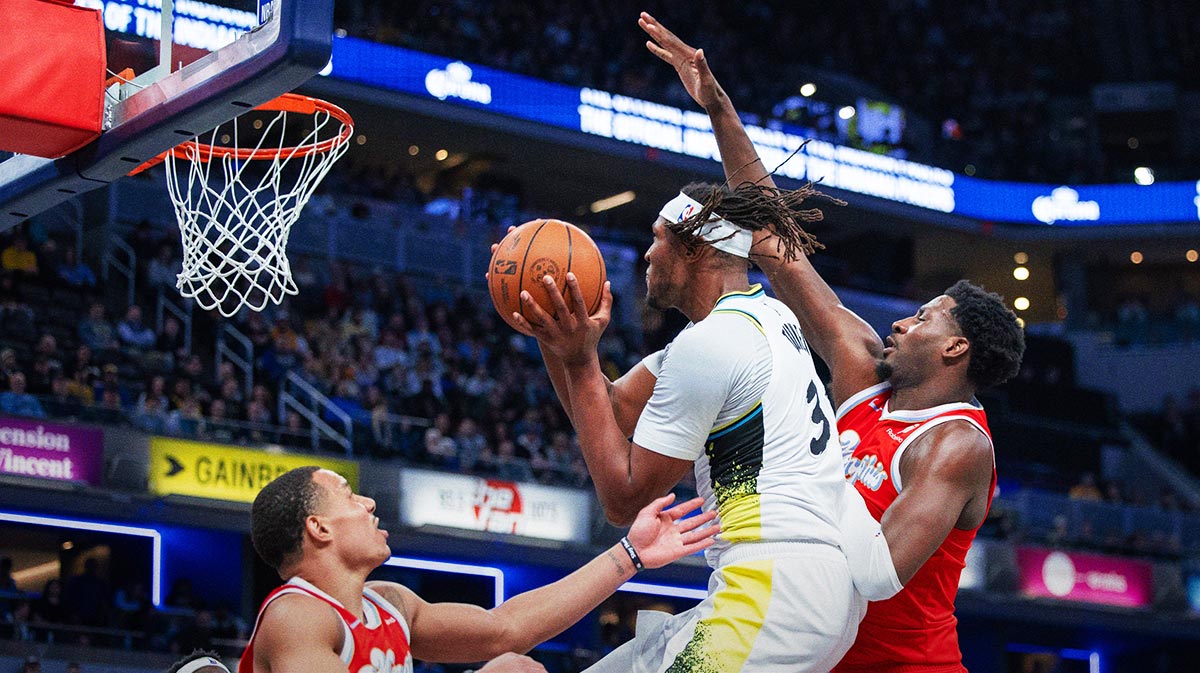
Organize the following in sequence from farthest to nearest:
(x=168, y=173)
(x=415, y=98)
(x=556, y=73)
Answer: (x=556, y=73) < (x=415, y=98) < (x=168, y=173)

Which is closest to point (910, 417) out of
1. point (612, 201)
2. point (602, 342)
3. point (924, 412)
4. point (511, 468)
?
point (924, 412)

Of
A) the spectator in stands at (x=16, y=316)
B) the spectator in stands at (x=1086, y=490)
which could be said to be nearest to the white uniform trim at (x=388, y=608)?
the spectator in stands at (x=16, y=316)

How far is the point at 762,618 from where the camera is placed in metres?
3.55

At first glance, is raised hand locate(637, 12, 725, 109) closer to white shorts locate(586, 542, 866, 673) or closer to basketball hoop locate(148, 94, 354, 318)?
white shorts locate(586, 542, 866, 673)

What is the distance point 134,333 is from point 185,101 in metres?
10.7

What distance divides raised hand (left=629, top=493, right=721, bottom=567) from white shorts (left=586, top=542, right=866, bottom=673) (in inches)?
3.7

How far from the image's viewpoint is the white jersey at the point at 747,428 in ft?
11.8

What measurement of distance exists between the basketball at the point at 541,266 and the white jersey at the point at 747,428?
0.36 m

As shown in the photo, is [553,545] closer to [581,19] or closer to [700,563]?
[700,563]

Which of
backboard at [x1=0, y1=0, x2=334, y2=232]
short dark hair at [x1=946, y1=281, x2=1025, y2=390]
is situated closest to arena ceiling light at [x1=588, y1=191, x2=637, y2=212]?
backboard at [x1=0, y1=0, x2=334, y2=232]

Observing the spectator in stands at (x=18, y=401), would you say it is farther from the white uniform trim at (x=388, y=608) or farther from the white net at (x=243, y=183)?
the white uniform trim at (x=388, y=608)

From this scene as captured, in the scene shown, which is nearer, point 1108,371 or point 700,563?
point 700,563

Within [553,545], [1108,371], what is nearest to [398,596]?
[553,545]

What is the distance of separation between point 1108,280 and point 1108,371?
14.1ft
